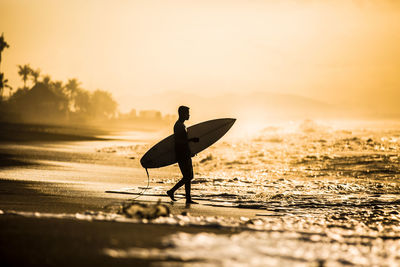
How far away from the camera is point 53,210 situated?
8664 millimetres

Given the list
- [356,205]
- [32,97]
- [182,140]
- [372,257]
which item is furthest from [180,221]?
[32,97]

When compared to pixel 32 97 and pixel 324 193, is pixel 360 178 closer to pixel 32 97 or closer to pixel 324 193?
pixel 324 193

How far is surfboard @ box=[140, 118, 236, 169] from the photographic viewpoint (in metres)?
14.3

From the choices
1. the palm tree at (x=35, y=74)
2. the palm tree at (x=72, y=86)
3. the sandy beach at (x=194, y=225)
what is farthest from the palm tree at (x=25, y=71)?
the sandy beach at (x=194, y=225)

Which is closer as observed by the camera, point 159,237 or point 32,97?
point 159,237

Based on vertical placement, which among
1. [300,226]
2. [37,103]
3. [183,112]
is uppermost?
[37,103]

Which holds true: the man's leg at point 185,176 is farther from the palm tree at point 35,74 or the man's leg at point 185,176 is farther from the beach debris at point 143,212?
the palm tree at point 35,74

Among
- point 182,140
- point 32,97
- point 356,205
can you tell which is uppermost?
point 32,97

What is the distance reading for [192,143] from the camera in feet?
51.3

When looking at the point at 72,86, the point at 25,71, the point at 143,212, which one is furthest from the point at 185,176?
the point at 72,86

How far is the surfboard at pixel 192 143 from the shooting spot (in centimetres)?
1427

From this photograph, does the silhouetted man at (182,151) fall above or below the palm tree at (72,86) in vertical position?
below

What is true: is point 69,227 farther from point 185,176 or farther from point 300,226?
point 185,176

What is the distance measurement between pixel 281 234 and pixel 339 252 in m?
1.27
